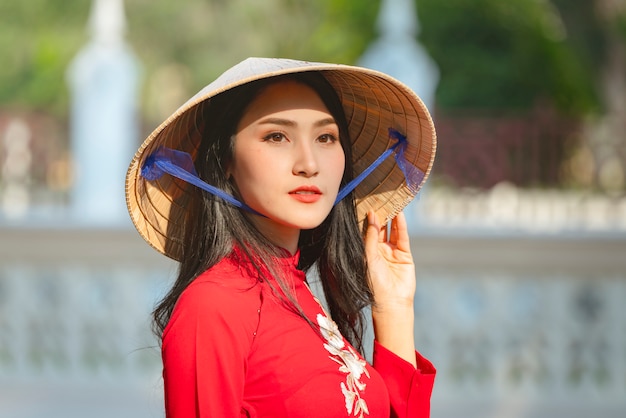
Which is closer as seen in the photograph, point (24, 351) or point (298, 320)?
point (298, 320)

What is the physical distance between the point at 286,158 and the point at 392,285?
41cm

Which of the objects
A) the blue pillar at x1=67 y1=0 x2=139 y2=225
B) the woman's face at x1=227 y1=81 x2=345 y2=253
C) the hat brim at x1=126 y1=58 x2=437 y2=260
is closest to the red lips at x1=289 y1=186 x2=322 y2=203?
the woman's face at x1=227 y1=81 x2=345 y2=253

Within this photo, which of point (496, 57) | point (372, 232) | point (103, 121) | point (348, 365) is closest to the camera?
point (348, 365)

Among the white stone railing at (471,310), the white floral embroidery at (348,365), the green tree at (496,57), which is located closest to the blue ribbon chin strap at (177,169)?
the white floral embroidery at (348,365)

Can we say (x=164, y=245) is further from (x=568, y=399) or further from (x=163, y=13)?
(x=163, y=13)

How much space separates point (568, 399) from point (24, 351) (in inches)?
136

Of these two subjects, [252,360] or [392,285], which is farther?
[392,285]

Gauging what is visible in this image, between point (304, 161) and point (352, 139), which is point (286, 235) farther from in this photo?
point (352, 139)

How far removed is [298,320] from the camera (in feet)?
6.29

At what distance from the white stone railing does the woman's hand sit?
14.3 ft

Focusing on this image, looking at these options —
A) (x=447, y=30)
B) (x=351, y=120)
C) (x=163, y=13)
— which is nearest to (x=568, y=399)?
(x=351, y=120)

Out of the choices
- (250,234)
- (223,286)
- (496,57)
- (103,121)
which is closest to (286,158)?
(250,234)

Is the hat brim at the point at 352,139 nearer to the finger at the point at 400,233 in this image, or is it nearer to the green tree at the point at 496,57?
the finger at the point at 400,233

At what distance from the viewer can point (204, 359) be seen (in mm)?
1729
